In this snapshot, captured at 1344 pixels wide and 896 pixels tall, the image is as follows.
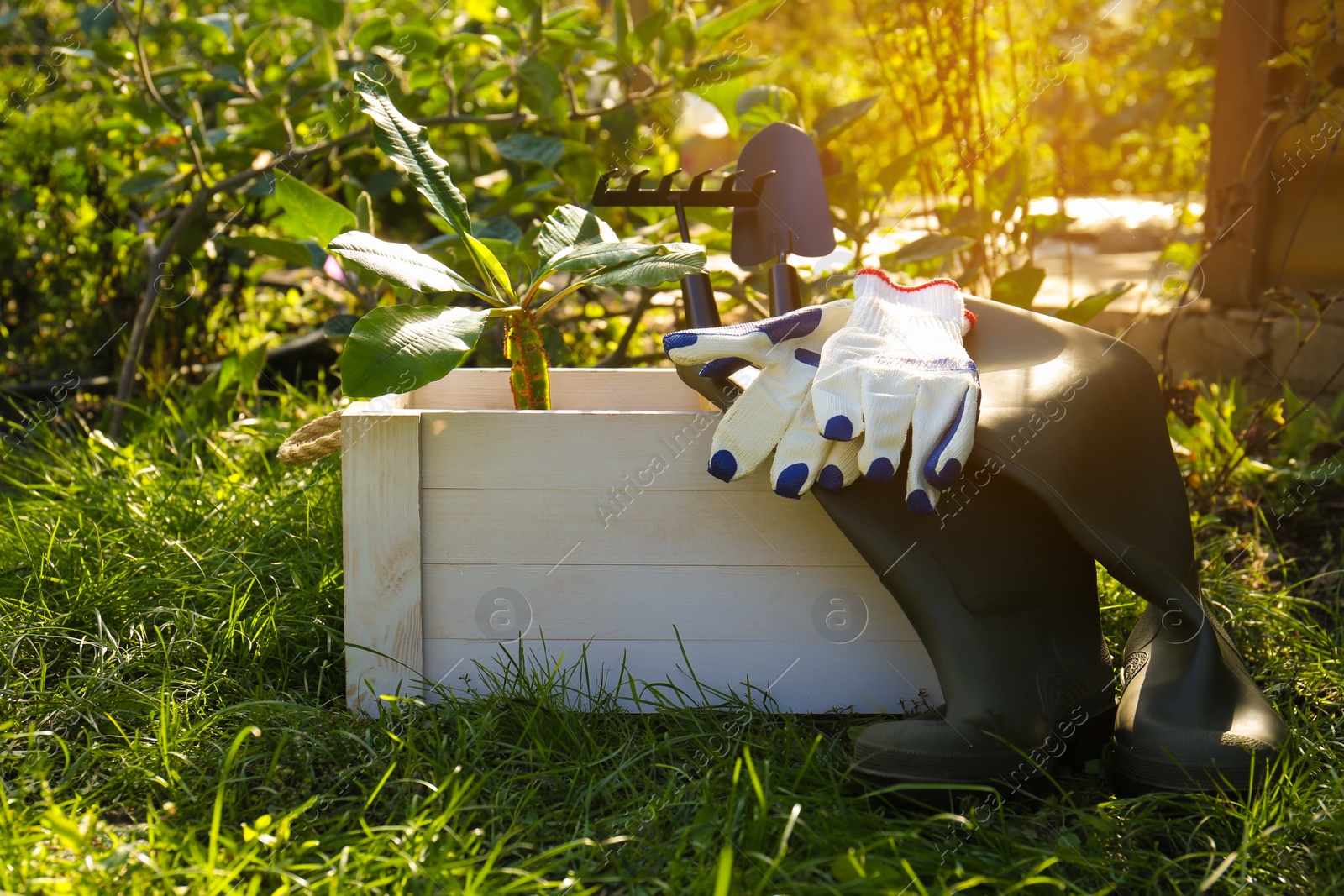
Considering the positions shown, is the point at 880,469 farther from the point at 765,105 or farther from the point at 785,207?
the point at 765,105

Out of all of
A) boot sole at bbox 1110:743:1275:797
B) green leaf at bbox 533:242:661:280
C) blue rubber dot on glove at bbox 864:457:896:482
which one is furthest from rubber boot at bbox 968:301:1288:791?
green leaf at bbox 533:242:661:280

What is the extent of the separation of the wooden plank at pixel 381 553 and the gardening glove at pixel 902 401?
53 centimetres

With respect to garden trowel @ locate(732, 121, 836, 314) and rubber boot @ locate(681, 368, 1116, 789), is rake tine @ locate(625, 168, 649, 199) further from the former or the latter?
rubber boot @ locate(681, 368, 1116, 789)

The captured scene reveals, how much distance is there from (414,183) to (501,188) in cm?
99

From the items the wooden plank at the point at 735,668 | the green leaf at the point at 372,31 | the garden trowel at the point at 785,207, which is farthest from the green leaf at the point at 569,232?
the green leaf at the point at 372,31

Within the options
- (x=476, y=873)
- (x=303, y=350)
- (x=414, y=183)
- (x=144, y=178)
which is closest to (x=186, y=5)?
(x=144, y=178)

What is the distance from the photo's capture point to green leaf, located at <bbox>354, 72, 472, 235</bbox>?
1327 mm

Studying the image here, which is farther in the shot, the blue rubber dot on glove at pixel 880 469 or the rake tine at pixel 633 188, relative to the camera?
the rake tine at pixel 633 188

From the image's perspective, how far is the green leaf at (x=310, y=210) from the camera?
1533 millimetres

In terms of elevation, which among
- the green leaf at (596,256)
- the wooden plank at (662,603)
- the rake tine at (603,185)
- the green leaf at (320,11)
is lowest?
the wooden plank at (662,603)

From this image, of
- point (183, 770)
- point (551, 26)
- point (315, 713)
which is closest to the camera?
point (183, 770)

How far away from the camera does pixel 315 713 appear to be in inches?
49.3

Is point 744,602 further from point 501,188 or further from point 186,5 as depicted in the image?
point 186,5

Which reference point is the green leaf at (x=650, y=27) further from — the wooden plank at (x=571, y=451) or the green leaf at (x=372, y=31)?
the wooden plank at (x=571, y=451)
